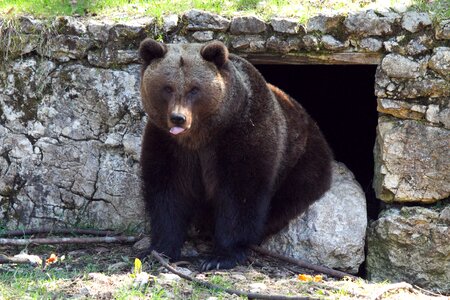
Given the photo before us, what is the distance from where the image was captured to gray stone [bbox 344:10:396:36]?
7043 millimetres

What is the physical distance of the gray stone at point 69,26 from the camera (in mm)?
7391

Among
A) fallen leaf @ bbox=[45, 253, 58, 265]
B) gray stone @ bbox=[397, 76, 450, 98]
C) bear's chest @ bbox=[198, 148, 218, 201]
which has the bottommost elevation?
fallen leaf @ bbox=[45, 253, 58, 265]

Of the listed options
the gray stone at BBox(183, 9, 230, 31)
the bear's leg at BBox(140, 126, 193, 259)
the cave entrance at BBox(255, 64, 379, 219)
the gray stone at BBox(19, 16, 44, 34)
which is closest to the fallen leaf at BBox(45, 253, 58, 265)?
the bear's leg at BBox(140, 126, 193, 259)

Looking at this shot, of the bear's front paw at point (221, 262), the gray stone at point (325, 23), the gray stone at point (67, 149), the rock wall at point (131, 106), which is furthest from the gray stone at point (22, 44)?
the bear's front paw at point (221, 262)

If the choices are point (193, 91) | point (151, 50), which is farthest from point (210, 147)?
point (151, 50)

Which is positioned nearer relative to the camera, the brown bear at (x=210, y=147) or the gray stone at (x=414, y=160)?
the brown bear at (x=210, y=147)

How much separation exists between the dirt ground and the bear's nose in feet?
3.82

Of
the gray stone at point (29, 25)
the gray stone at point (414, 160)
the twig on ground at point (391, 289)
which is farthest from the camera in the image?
the gray stone at point (29, 25)

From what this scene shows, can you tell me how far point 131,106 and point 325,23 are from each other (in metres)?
1.99

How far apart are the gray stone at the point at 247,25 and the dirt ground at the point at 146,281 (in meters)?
2.08

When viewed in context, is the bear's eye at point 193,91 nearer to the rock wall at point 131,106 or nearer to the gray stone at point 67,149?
the rock wall at point 131,106

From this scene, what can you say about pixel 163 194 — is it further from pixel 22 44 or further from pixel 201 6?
pixel 22 44

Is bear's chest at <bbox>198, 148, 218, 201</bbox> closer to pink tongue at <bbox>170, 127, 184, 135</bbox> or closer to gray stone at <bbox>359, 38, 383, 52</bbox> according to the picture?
pink tongue at <bbox>170, 127, 184, 135</bbox>

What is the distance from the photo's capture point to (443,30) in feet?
22.8
